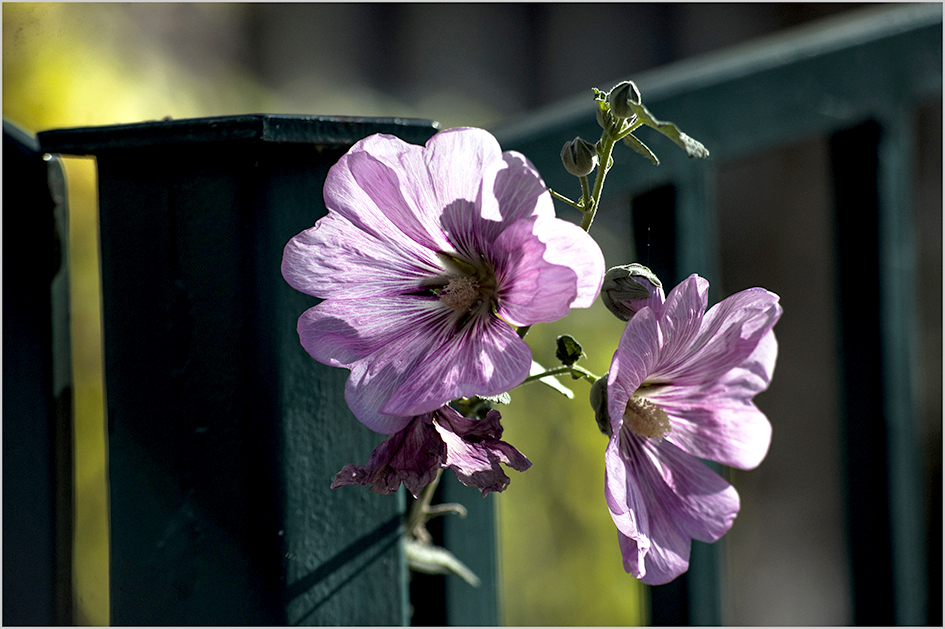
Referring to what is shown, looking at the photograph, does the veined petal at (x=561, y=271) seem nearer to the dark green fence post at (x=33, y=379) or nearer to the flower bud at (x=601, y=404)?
the flower bud at (x=601, y=404)

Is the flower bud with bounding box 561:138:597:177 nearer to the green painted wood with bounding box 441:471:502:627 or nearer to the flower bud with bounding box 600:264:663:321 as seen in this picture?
the flower bud with bounding box 600:264:663:321

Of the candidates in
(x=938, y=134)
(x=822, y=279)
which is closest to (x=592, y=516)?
(x=822, y=279)

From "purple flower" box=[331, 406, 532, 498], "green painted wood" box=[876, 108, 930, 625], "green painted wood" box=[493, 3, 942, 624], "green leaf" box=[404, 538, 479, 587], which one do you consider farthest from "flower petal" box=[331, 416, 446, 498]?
"green painted wood" box=[876, 108, 930, 625]

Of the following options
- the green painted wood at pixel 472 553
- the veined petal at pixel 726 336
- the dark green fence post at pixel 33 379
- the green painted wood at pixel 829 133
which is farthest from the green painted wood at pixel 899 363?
the dark green fence post at pixel 33 379

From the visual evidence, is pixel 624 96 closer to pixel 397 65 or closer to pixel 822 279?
pixel 397 65

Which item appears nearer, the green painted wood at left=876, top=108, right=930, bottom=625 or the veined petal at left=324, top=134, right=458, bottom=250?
the veined petal at left=324, top=134, right=458, bottom=250

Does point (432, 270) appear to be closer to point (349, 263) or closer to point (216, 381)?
point (349, 263)
